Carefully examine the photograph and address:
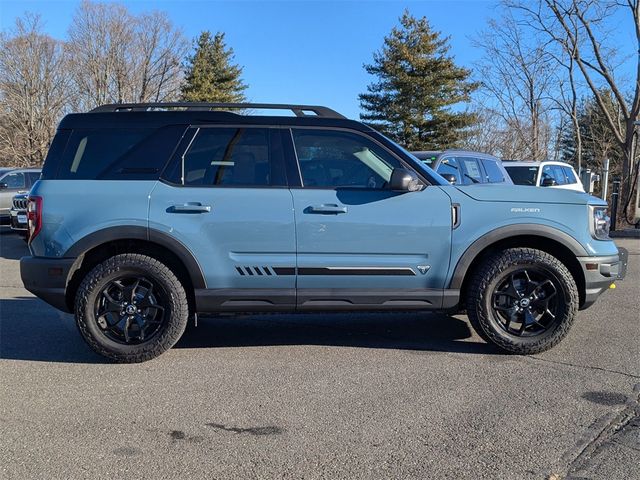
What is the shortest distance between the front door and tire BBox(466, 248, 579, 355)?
0.37 meters

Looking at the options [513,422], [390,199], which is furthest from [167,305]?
[513,422]

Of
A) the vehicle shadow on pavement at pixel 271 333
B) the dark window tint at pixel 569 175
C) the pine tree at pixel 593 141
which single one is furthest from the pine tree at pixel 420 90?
the vehicle shadow on pavement at pixel 271 333

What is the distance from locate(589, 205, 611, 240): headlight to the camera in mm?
4875

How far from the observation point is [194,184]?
15.5 ft

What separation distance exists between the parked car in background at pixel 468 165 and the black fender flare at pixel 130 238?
249 inches

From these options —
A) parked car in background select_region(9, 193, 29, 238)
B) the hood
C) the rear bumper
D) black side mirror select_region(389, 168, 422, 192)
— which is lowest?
Result: the rear bumper

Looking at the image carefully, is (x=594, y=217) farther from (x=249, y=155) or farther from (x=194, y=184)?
(x=194, y=184)

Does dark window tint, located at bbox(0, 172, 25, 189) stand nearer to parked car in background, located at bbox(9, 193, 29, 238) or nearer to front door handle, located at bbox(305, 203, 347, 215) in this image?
parked car in background, located at bbox(9, 193, 29, 238)

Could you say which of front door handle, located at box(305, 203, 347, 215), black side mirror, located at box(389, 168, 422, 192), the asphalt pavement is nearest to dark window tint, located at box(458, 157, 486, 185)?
the asphalt pavement

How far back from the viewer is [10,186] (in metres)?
15.9

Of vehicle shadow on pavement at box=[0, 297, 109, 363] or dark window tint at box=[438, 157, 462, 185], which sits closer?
vehicle shadow on pavement at box=[0, 297, 109, 363]

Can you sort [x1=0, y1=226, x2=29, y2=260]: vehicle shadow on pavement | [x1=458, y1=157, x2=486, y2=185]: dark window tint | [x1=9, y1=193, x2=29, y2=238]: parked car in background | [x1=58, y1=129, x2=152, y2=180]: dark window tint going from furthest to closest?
1. [x1=0, y1=226, x2=29, y2=260]: vehicle shadow on pavement
2. [x1=9, y1=193, x2=29, y2=238]: parked car in background
3. [x1=458, y1=157, x2=486, y2=185]: dark window tint
4. [x1=58, y1=129, x2=152, y2=180]: dark window tint

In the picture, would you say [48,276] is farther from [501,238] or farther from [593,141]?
[593,141]

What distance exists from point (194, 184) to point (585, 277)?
11.1 ft
